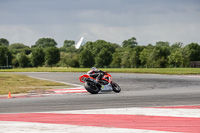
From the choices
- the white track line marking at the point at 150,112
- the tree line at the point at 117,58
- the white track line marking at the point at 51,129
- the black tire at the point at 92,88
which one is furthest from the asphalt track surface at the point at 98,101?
the tree line at the point at 117,58

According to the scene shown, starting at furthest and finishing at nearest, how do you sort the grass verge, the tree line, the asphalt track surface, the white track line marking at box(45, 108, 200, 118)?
the tree line → the grass verge → the asphalt track surface → the white track line marking at box(45, 108, 200, 118)

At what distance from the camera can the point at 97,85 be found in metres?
17.8

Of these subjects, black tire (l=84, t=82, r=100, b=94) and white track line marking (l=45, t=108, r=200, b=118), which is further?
black tire (l=84, t=82, r=100, b=94)

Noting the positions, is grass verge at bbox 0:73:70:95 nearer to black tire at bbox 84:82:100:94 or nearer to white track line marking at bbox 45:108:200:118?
black tire at bbox 84:82:100:94

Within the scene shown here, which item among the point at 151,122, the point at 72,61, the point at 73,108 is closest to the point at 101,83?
the point at 73,108

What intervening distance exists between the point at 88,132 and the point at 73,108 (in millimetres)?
4211

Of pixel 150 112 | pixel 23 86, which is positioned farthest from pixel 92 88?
pixel 23 86

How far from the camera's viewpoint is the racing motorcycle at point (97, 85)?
57.7 feet

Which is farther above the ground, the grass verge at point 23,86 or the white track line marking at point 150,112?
the white track line marking at point 150,112

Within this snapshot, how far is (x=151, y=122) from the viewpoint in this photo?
862cm

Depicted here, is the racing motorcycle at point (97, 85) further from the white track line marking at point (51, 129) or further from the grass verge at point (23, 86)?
the white track line marking at point (51, 129)

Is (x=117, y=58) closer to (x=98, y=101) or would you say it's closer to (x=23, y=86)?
(x=23, y=86)

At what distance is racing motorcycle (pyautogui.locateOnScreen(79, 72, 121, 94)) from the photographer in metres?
17.6

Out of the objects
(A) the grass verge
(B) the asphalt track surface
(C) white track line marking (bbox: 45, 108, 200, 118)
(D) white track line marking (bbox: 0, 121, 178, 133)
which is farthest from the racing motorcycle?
(D) white track line marking (bbox: 0, 121, 178, 133)
